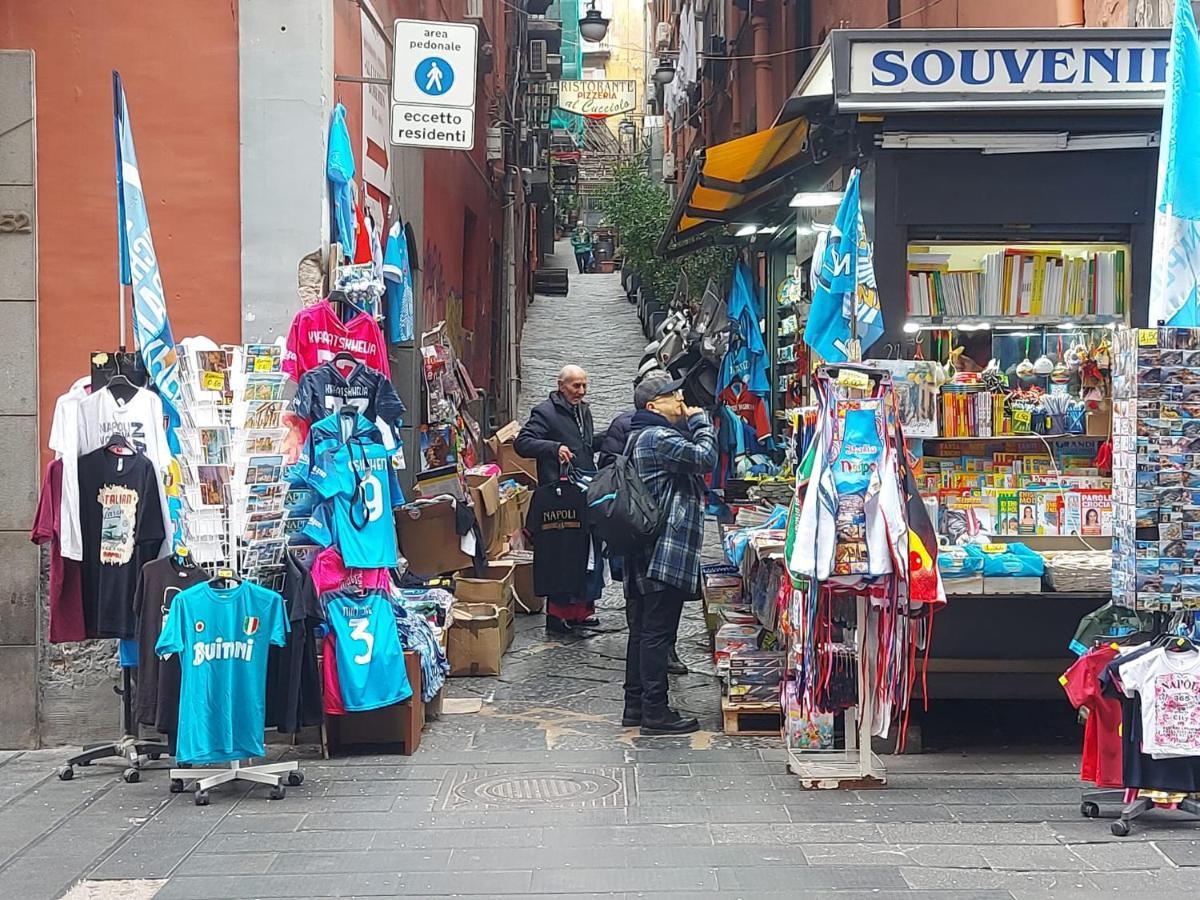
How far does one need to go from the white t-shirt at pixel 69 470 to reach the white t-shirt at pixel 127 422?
0.15ft

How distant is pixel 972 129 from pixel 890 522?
8.86 feet

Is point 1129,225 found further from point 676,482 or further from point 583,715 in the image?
point 583,715

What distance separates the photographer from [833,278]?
24.2ft

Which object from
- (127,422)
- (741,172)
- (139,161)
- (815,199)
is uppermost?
(741,172)

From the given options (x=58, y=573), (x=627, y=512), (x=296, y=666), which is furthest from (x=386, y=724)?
(x=58, y=573)

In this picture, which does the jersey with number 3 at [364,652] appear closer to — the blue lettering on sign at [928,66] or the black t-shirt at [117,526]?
the black t-shirt at [117,526]

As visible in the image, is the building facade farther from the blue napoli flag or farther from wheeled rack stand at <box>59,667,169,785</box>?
the blue napoli flag

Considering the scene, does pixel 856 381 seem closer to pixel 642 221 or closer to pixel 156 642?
pixel 156 642

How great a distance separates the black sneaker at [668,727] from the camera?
26.2 ft

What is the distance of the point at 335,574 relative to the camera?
24.1ft

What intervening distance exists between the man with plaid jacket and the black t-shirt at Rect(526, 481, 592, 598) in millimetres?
2516

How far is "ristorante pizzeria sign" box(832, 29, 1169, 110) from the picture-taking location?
7.58m

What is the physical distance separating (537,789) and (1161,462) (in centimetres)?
330

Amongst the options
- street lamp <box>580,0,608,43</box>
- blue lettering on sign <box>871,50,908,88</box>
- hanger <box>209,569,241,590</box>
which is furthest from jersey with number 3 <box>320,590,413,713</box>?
street lamp <box>580,0,608,43</box>
